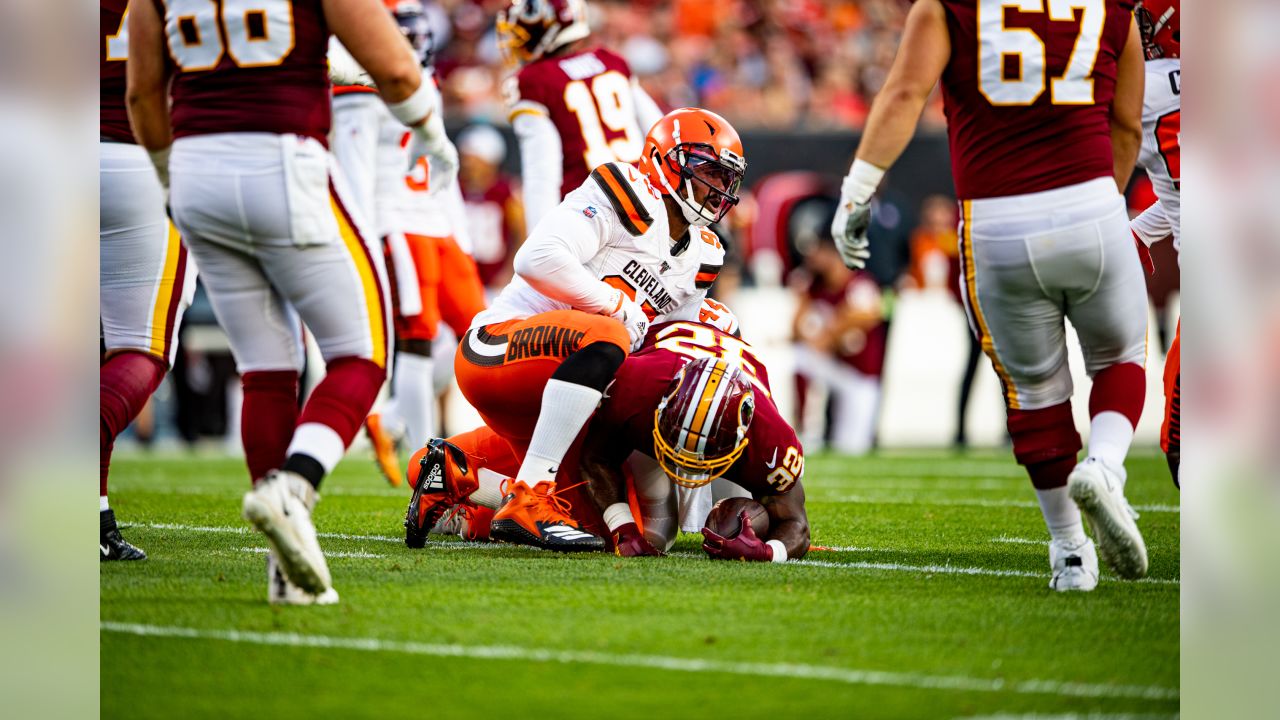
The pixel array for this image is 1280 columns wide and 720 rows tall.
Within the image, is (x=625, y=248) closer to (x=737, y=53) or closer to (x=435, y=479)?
(x=435, y=479)

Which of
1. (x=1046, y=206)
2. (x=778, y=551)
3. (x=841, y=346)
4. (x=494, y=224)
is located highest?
(x=1046, y=206)

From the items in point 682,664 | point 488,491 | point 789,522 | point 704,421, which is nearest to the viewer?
point 682,664

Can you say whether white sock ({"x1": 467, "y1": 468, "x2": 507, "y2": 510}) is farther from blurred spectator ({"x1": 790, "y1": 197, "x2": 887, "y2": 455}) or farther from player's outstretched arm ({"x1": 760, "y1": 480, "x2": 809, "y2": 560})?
blurred spectator ({"x1": 790, "y1": 197, "x2": 887, "y2": 455})

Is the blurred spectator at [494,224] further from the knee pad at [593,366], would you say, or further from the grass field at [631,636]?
the knee pad at [593,366]

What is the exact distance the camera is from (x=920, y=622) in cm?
362

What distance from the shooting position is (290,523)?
3.48 metres

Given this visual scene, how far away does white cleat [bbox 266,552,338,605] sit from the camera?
3.67m

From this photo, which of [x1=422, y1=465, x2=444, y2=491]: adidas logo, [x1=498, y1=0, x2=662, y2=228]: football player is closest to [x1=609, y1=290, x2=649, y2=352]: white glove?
[x1=422, y1=465, x2=444, y2=491]: adidas logo

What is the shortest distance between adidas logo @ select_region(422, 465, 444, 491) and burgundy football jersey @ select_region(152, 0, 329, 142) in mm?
1530

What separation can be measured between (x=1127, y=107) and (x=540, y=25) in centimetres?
386

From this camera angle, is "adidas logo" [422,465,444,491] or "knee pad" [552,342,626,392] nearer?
"knee pad" [552,342,626,392]

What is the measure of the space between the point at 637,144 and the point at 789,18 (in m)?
9.66

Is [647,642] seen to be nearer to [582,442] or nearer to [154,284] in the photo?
→ [582,442]

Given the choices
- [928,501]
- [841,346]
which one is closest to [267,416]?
[928,501]
